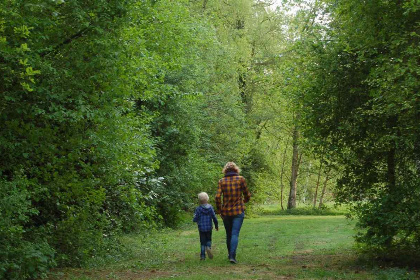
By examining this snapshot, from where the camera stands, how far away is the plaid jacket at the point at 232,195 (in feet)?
36.2

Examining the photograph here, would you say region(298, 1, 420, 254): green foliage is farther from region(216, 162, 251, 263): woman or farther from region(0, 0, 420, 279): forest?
region(216, 162, 251, 263): woman

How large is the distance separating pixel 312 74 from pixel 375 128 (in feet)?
6.85

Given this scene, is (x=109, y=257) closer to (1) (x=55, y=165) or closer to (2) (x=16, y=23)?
(1) (x=55, y=165)

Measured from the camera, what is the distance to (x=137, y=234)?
17031mm

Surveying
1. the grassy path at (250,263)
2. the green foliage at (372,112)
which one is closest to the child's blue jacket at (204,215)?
the grassy path at (250,263)

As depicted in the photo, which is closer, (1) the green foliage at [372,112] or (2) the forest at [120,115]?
(2) the forest at [120,115]

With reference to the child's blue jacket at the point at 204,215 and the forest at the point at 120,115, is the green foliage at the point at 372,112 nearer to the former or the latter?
the forest at the point at 120,115

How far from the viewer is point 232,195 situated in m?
11.0

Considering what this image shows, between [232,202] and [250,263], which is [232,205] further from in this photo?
[250,263]

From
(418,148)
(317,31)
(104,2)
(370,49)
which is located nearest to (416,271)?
(418,148)

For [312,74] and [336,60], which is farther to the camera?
[312,74]

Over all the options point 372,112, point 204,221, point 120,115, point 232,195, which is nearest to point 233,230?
point 232,195

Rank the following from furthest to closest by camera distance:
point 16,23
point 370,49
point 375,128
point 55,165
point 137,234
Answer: point 137,234 → point 375,128 → point 370,49 → point 55,165 → point 16,23

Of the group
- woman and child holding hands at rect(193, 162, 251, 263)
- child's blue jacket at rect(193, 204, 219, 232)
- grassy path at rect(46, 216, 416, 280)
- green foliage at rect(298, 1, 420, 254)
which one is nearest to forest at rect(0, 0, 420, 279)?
green foliage at rect(298, 1, 420, 254)
